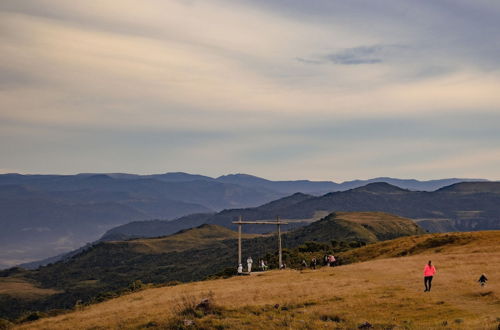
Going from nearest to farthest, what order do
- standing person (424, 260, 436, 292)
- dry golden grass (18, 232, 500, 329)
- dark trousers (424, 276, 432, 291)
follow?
dry golden grass (18, 232, 500, 329) < standing person (424, 260, 436, 292) < dark trousers (424, 276, 432, 291)

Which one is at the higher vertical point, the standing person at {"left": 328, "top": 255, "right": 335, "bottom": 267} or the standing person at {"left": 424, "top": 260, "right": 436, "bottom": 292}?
the standing person at {"left": 424, "top": 260, "right": 436, "bottom": 292}

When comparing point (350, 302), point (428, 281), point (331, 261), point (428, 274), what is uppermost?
point (428, 274)

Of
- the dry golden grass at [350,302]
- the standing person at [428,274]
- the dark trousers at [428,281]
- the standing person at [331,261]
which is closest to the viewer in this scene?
the dry golden grass at [350,302]

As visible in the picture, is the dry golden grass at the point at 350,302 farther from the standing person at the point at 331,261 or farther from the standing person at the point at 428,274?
the standing person at the point at 331,261

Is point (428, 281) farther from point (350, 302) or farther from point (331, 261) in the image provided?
point (331, 261)

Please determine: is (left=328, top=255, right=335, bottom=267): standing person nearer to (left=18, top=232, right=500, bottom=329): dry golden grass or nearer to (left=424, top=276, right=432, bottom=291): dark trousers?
(left=18, top=232, right=500, bottom=329): dry golden grass

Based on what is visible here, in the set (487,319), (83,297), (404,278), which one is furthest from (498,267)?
(83,297)

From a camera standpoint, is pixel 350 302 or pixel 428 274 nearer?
pixel 350 302

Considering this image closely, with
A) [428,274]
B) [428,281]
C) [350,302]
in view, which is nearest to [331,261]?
[428,281]

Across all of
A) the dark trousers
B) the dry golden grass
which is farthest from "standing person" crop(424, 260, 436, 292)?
the dry golden grass

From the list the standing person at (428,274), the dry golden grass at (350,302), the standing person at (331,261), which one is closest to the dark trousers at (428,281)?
the standing person at (428,274)

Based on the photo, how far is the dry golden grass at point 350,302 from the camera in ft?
104

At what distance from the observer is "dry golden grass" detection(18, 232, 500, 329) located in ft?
104

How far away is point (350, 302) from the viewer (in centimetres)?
3672
